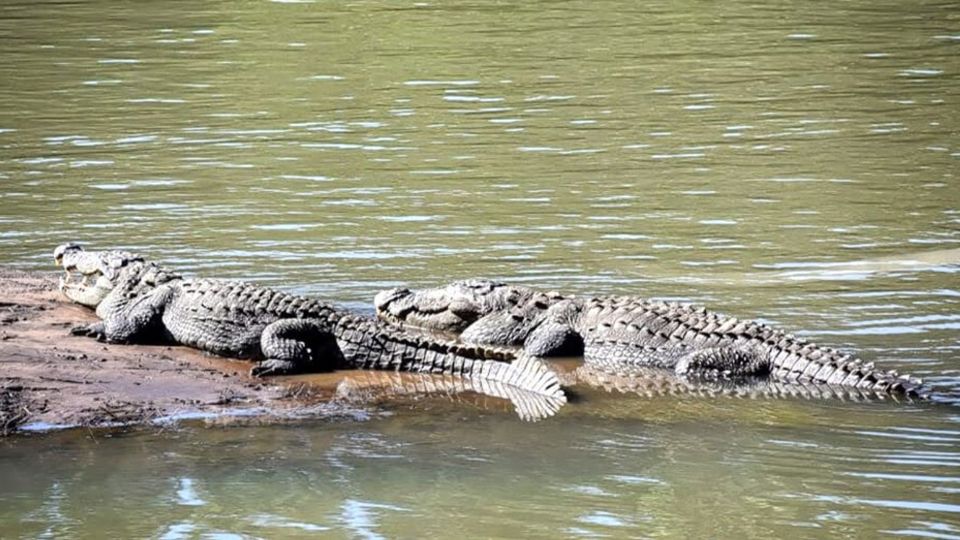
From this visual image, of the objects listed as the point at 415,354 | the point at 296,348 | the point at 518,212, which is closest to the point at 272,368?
the point at 296,348

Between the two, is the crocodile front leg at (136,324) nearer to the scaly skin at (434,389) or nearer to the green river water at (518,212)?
the scaly skin at (434,389)

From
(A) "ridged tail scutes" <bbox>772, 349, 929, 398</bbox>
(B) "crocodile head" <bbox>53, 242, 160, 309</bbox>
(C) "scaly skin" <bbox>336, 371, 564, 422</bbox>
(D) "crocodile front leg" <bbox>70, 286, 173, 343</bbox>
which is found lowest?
(C) "scaly skin" <bbox>336, 371, 564, 422</bbox>

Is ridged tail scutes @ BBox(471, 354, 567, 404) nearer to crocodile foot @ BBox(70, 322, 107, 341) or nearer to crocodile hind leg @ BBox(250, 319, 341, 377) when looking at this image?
crocodile hind leg @ BBox(250, 319, 341, 377)

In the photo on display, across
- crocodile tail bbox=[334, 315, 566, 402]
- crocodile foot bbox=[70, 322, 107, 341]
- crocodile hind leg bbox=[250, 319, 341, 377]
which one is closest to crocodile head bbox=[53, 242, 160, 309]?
crocodile foot bbox=[70, 322, 107, 341]

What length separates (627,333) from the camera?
10734 millimetres

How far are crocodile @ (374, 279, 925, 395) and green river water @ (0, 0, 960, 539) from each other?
1.56 ft

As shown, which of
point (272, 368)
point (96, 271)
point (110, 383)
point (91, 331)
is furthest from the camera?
point (96, 271)

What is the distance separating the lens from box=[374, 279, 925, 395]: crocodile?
9.95 metres

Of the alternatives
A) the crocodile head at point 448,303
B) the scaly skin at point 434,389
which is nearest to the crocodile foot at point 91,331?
the scaly skin at point 434,389

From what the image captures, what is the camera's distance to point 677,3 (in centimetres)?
2828

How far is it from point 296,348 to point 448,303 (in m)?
1.84

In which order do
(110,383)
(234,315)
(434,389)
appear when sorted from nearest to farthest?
(110,383) < (434,389) < (234,315)

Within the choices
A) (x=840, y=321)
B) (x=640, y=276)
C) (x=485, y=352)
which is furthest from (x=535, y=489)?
(x=640, y=276)

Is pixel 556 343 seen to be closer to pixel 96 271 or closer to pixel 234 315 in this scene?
pixel 234 315
